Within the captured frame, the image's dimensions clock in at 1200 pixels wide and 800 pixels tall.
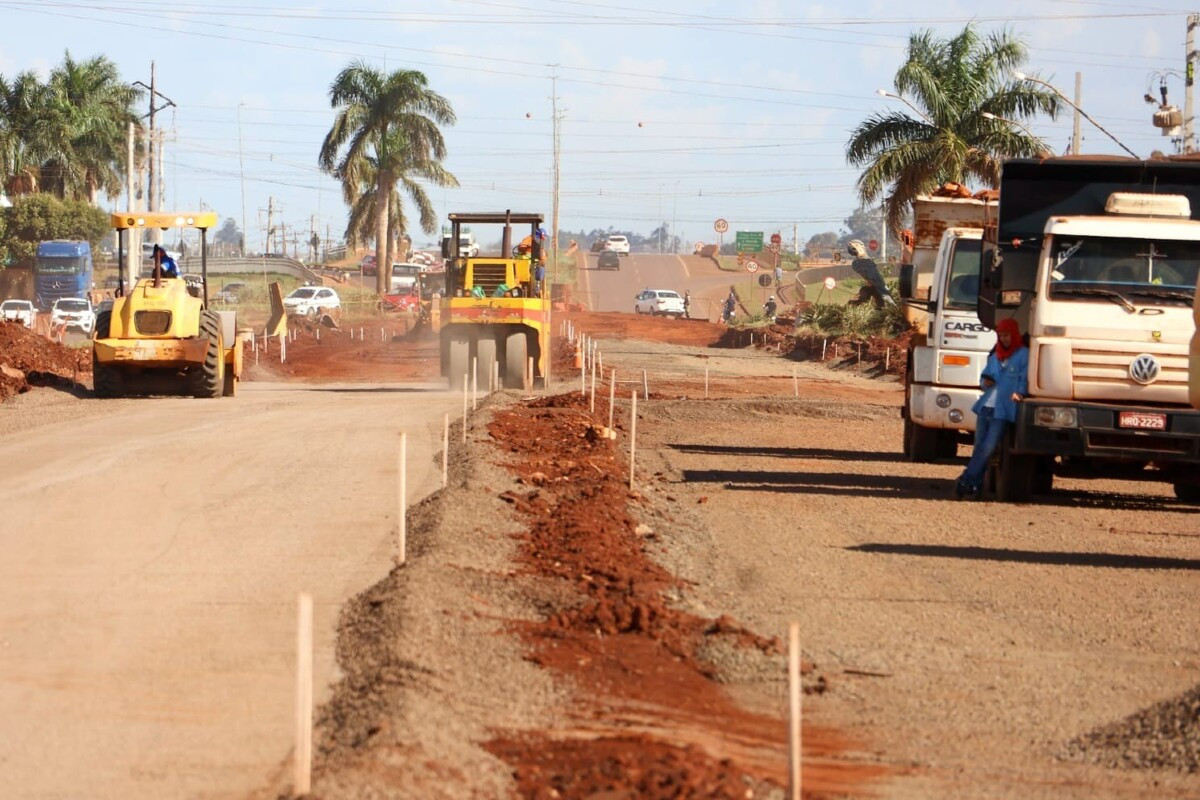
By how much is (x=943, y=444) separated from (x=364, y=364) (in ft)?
78.7

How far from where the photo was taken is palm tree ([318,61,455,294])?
65.9 metres

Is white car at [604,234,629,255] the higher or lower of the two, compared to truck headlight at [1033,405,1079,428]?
higher

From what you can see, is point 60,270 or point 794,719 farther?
point 60,270

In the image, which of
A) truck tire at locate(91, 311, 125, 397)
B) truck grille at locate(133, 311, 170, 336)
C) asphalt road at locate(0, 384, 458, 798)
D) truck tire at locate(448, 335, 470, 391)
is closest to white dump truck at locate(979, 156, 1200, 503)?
asphalt road at locate(0, 384, 458, 798)

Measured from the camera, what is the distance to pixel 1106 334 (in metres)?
15.5

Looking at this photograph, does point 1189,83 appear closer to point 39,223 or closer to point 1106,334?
point 1106,334

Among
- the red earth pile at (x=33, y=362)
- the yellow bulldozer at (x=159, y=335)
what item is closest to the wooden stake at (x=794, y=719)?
the yellow bulldozer at (x=159, y=335)

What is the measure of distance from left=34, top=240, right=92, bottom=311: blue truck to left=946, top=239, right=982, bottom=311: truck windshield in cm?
5803

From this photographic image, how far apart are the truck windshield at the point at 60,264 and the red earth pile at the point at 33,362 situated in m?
35.3

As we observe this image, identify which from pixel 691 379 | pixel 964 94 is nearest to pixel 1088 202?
pixel 691 379

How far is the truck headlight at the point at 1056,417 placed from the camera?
50.4ft

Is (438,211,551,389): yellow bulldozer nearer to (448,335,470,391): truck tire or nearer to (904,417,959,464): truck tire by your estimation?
(448,335,470,391): truck tire

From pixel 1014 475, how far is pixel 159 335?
15.3 meters

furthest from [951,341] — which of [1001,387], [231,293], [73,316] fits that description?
[231,293]
